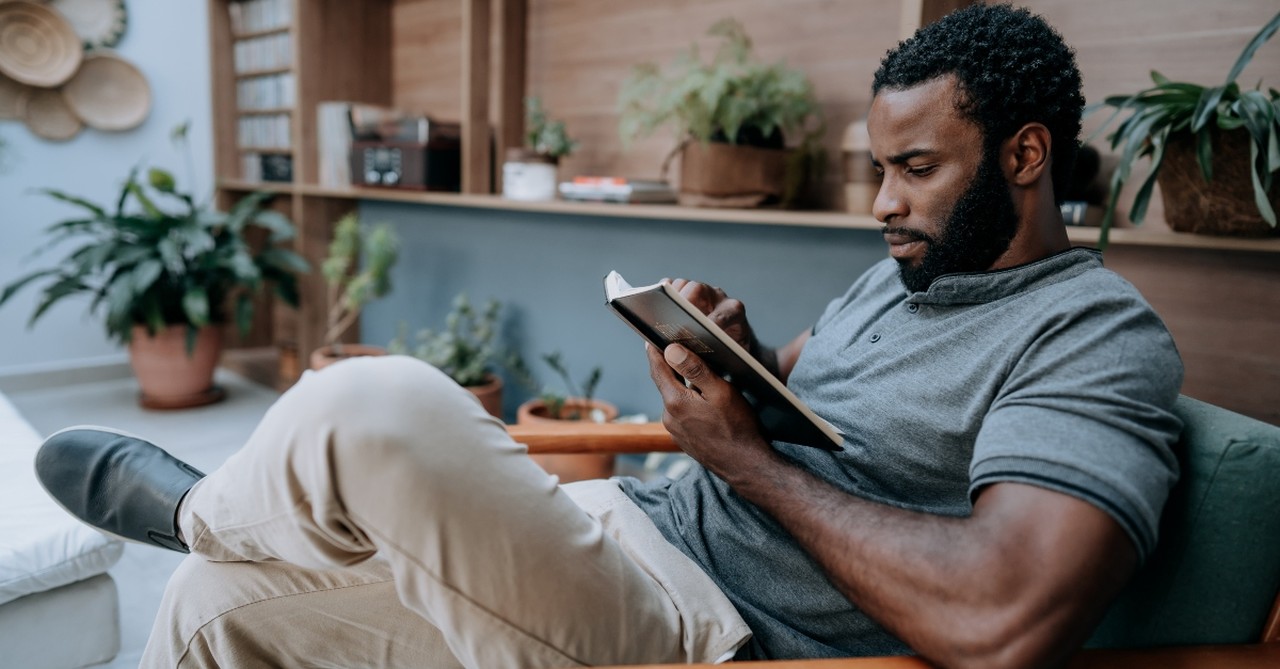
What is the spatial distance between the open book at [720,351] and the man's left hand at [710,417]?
0.06 feet

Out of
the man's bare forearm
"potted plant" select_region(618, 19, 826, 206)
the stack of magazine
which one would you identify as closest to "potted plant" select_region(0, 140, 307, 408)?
the stack of magazine

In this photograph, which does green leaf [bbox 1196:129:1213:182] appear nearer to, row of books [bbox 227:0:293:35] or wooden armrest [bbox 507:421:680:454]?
wooden armrest [bbox 507:421:680:454]

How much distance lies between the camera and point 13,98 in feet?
11.1

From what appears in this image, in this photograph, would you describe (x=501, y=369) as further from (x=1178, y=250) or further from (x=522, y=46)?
(x=1178, y=250)

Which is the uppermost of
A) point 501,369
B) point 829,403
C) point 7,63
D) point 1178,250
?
point 7,63

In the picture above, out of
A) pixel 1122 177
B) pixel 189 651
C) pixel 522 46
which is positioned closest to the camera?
pixel 189 651

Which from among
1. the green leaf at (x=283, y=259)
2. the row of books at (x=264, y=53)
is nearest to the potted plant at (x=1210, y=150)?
the green leaf at (x=283, y=259)

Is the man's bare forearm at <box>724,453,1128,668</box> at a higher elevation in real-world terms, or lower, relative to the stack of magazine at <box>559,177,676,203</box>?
lower

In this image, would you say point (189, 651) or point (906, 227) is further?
point (906, 227)

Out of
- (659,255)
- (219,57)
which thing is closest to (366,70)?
(219,57)

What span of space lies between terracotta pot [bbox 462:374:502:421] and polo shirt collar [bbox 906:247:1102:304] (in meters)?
1.80

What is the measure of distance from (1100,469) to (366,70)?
331 centimetres

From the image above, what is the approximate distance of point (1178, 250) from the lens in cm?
155

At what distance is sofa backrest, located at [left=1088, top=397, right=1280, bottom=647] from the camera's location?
32.3 inches
